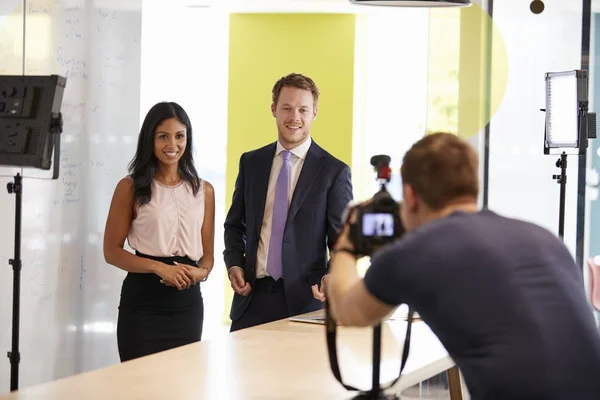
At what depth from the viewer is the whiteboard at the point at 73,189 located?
441cm

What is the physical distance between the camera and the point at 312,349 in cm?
321

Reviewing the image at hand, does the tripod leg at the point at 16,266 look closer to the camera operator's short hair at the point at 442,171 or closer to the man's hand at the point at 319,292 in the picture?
the man's hand at the point at 319,292

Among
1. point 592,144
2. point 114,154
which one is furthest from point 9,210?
point 592,144

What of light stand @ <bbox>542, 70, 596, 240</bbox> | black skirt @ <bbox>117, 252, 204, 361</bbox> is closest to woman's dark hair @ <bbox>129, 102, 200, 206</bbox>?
black skirt @ <bbox>117, 252, 204, 361</bbox>

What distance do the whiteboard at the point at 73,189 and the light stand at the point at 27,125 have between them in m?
0.80

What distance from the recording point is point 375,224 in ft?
7.50

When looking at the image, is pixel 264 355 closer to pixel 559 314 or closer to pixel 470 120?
pixel 559 314

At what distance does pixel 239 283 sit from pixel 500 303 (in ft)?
7.13

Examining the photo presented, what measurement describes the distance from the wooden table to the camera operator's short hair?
753 mm

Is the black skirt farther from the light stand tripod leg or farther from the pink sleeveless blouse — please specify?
the light stand tripod leg

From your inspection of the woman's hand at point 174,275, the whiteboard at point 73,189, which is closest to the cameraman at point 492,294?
the woman's hand at point 174,275

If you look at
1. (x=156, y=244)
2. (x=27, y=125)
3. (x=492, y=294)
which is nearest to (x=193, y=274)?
(x=156, y=244)

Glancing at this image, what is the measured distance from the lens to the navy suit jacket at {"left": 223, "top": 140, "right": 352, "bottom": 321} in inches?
157

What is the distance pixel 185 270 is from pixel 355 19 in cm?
548
